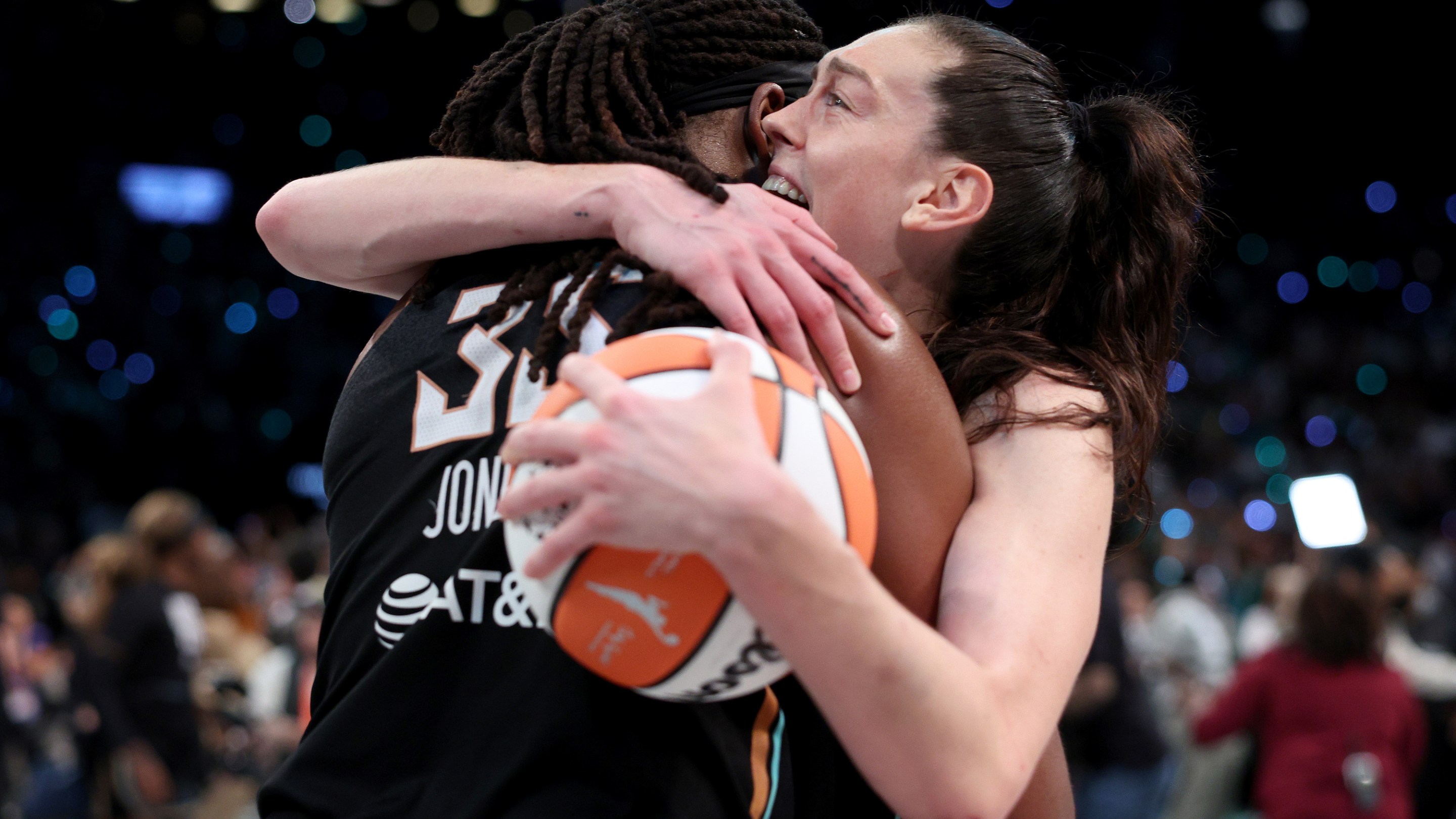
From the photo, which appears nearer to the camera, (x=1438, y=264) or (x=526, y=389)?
(x=526, y=389)

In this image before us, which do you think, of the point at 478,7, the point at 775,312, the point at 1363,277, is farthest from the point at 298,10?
the point at 1363,277

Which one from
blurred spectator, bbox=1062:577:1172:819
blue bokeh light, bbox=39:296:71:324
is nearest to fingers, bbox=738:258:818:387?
blurred spectator, bbox=1062:577:1172:819

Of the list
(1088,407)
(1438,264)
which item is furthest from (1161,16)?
(1088,407)

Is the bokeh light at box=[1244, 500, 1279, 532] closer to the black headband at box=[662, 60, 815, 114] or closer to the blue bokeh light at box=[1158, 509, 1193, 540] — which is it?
the blue bokeh light at box=[1158, 509, 1193, 540]

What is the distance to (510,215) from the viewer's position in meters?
1.65

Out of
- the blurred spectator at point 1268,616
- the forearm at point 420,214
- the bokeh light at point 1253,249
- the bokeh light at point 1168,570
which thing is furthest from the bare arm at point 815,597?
the bokeh light at point 1253,249

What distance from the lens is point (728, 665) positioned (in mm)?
1317

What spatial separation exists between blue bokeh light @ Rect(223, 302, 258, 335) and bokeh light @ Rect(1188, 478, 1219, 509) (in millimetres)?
14798

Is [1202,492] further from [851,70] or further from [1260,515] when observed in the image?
[851,70]

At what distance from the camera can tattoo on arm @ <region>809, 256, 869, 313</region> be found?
1.61m

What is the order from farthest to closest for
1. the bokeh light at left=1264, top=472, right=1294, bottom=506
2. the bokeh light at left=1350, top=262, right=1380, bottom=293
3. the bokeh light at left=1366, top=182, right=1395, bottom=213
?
the bokeh light at left=1350, top=262, right=1380, bottom=293, the bokeh light at left=1366, top=182, right=1395, bottom=213, the bokeh light at left=1264, top=472, right=1294, bottom=506

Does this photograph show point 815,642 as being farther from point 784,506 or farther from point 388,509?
point 388,509

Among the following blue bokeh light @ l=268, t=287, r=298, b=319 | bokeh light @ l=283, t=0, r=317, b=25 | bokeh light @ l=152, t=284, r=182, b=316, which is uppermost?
bokeh light @ l=283, t=0, r=317, b=25

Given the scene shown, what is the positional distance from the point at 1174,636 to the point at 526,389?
24.9 ft
